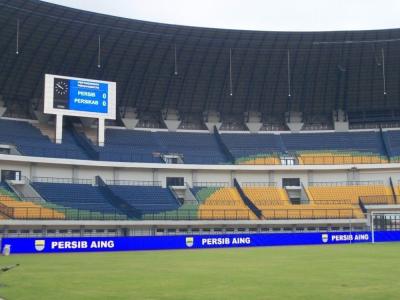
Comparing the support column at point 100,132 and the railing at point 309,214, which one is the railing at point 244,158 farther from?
the railing at point 309,214

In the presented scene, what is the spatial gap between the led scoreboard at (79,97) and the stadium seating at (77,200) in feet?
28.3

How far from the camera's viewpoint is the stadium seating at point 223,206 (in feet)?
209

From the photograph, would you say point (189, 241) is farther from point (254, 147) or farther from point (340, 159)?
point (340, 159)

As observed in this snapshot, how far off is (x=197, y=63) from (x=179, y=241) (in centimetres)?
3038

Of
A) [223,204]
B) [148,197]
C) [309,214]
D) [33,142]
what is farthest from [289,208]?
[33,142]

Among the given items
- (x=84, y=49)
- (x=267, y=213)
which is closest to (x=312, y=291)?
(x=267, y=213)

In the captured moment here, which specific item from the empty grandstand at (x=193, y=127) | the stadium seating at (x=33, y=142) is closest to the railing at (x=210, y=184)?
the empty grandstand at (x=193, y=127)

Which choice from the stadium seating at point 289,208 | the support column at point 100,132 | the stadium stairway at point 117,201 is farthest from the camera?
the support column at point 100,132

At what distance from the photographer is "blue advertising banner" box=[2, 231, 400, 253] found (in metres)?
44.4

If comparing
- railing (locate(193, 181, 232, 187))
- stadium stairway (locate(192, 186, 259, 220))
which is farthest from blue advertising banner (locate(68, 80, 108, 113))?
railing (locate(193, 181, 232, 187))

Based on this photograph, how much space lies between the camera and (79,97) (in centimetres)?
6556

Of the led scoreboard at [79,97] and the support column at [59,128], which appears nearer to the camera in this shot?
the led scoreboard at [79,97]

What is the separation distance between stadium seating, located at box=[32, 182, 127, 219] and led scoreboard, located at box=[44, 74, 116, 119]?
8.62 metres

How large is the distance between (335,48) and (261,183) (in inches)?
792
